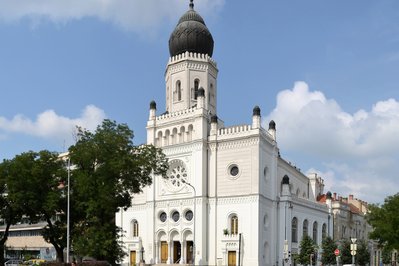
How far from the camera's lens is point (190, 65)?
229 ft

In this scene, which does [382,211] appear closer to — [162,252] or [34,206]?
[162,252]

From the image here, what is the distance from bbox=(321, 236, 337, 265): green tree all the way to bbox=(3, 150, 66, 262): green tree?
124 ft

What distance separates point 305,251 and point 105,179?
33.2 meters

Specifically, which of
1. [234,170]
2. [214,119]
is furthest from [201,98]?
[234,170]

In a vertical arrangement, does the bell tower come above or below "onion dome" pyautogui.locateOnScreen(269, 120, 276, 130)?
above

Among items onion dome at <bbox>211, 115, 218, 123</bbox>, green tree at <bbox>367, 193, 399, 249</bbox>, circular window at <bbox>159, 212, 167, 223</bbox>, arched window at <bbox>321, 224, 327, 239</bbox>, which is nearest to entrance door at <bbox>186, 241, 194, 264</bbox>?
circular window at <bbox>159, 212, 167, 223</bbox>

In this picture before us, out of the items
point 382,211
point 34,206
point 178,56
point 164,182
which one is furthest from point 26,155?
point 382,211

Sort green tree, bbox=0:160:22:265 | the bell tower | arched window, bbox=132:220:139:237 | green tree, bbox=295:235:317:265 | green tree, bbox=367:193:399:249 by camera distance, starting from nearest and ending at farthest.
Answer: green tree, bbox=0:160:22:265, green tree, bbox=367:193:399:249, green tree, bbox=295:235:317:265, the bell tower, arched window, bbox=132:220:139:237

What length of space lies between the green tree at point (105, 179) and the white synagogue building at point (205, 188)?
18997mm

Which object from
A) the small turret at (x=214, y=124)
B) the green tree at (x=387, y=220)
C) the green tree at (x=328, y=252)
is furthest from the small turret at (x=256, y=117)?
the green tree at (x=328, y=252)

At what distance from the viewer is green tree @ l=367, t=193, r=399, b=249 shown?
54.9 meters

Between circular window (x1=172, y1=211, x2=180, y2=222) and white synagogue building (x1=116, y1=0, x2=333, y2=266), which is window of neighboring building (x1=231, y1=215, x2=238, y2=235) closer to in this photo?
white synagogue building (x1=116, y1=0, x2=333, y2=266)

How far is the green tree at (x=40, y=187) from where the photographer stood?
4369cm

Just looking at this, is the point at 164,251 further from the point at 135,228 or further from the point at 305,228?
the point at 305,228
